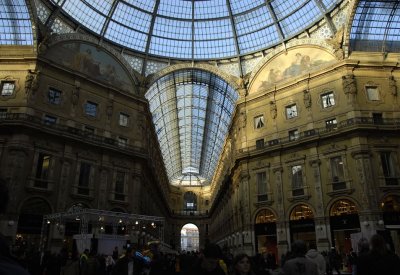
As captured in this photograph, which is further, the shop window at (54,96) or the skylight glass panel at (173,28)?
the skylight glass panel at (173,28)

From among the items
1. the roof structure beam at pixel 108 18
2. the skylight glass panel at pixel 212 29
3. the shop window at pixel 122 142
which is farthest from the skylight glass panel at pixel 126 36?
the shop window at pixel 122 142

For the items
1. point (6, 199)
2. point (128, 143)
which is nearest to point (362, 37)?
point (128, 143)

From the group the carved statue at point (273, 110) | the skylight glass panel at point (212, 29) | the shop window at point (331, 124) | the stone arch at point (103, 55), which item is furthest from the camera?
the skylight glass panel at point (212, 29)

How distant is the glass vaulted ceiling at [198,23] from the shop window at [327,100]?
9061mm

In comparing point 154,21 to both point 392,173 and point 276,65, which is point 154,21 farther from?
point 392,173

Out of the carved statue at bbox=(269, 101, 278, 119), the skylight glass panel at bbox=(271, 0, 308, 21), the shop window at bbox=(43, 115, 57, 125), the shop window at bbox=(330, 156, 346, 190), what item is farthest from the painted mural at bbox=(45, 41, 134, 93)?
the shop window at bbox=(330, 156, 346, 190)

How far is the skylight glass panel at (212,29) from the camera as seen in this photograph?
4528cm

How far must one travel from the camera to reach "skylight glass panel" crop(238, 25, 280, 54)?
42781mm

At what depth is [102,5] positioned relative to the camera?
39.6 meters

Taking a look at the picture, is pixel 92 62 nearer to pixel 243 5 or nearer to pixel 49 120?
pixel 49 120

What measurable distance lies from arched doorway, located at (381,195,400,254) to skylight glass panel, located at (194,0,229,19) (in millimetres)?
29215

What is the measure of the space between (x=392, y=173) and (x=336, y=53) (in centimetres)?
1327

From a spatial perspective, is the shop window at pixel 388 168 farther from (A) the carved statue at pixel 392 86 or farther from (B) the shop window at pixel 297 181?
(B) the shop window at pixel 297 181

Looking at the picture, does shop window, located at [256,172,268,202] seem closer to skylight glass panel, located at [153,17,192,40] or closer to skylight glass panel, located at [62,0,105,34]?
skylight glass panel, located at [153,17,192,40]
